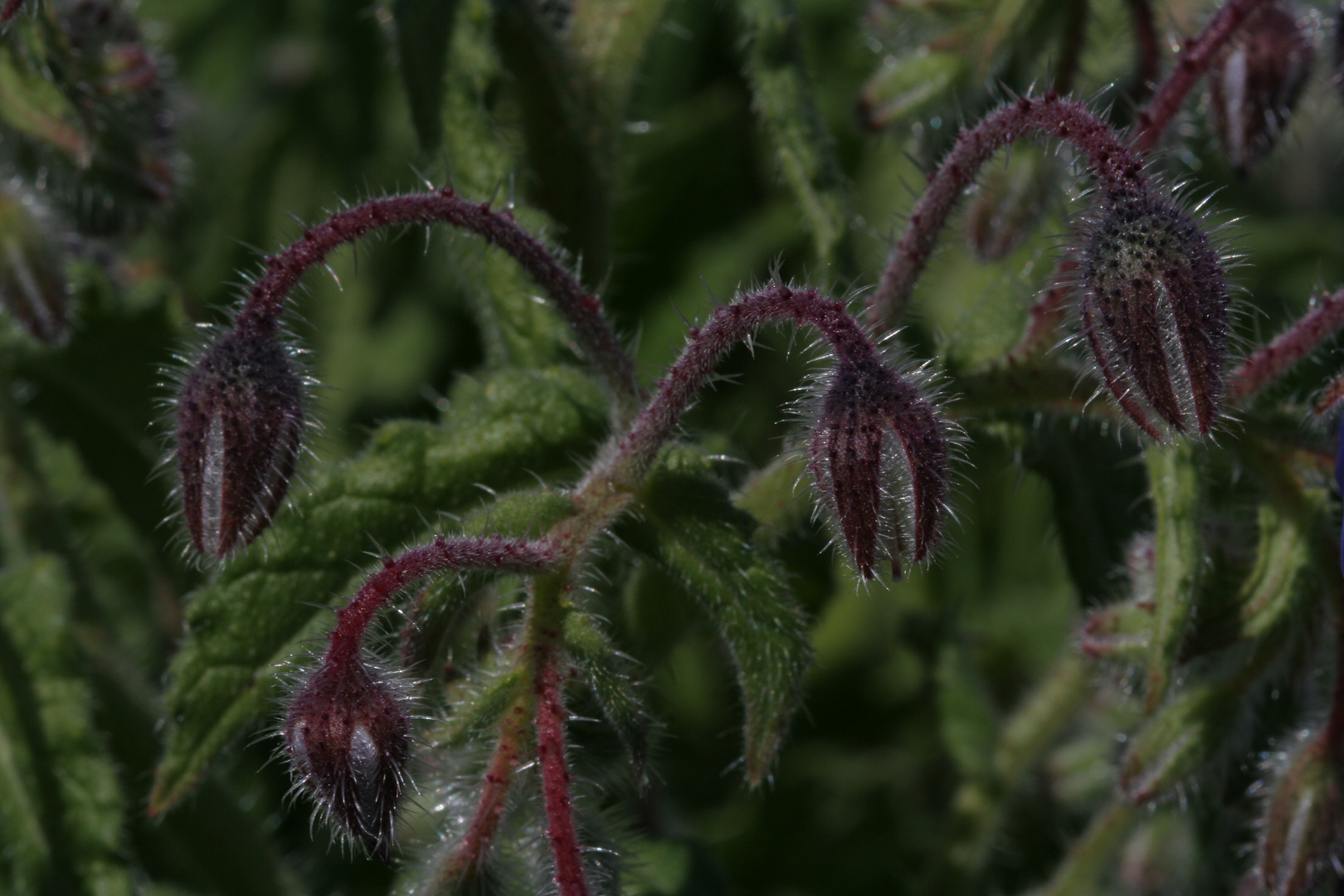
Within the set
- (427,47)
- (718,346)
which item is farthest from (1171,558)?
(427,47)

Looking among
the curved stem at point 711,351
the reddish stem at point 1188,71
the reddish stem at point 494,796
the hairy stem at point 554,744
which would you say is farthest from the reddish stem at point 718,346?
the reddish stem at point 1188,71

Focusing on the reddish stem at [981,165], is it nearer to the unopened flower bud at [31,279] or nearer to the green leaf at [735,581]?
the green leaf at [735,581]

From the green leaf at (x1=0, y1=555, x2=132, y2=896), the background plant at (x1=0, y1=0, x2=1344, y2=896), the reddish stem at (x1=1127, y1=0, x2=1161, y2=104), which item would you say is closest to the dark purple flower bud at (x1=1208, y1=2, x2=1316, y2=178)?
the background plant at (x1=0, y1=0, x2=1344, y2=896)

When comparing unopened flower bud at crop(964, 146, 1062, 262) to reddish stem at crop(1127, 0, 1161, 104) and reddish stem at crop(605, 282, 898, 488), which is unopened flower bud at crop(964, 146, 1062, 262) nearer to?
reddish stem at crop(1127, 0, 1161, 104)

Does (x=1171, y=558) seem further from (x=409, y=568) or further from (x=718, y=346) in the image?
(x=409, y=568)

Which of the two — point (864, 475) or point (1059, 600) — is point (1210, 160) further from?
point (864, 475)

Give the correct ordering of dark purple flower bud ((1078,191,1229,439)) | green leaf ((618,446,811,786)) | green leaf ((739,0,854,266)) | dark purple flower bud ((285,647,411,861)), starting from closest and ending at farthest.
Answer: dark purple flower bud ((285,647,411,861)), dark purple flower bud ((1078,191,1229,439)), green leaf ((618,446,811,786)), green leaf ((739,0,854,266))
